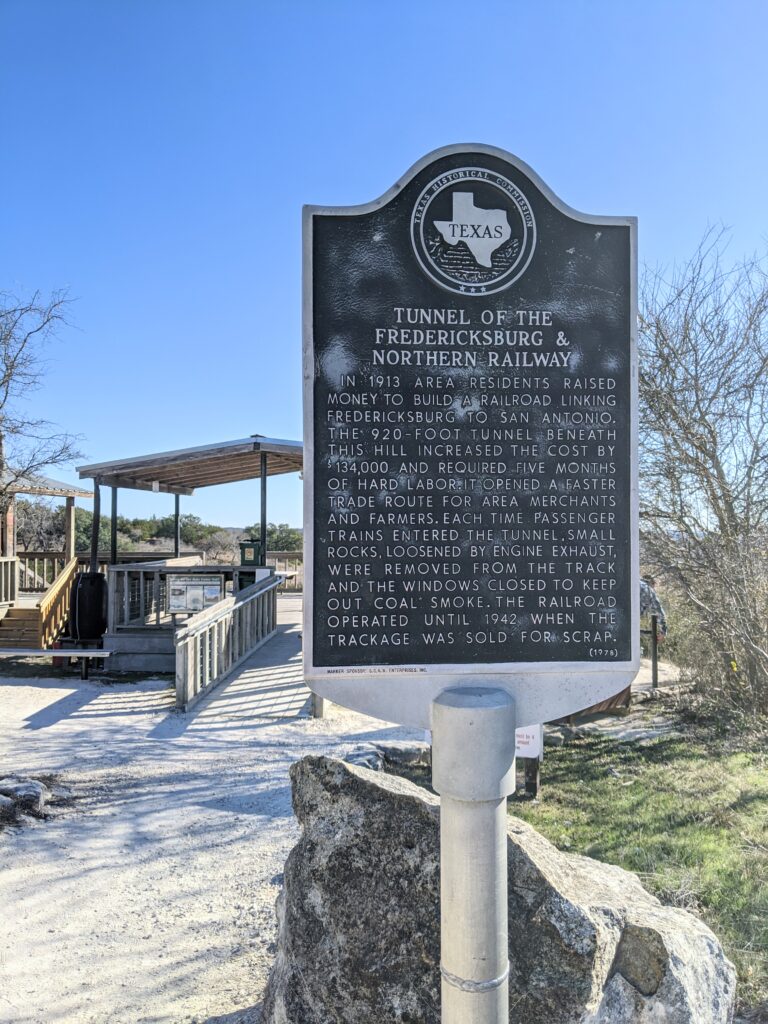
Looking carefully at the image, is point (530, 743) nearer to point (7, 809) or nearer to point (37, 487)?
point (7, 809)

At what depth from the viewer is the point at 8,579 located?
13.9 meters

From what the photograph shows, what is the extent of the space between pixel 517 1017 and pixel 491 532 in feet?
5.60

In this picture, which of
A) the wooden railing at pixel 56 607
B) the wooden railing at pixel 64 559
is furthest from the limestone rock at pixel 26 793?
the wooden railing at pixel 56 607

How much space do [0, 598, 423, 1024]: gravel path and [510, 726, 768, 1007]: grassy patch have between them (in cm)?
194

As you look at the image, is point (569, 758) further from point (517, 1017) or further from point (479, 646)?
point (479, 646)

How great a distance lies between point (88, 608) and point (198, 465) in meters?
3.00

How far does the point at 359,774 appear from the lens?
2.89 m

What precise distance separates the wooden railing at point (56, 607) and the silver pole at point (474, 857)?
11371mm

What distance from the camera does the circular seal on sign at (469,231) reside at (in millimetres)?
2250

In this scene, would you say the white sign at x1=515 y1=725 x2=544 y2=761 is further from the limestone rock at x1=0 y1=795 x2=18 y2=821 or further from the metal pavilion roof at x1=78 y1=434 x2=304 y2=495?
the metal pavilion roof at x1=78 y1=434 x2=304 y2=495

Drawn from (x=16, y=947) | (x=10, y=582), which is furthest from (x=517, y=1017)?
(x=10, y=582)

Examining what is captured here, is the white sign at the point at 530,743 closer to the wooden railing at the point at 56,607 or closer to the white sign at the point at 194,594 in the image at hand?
the white sign at the point at 194,594

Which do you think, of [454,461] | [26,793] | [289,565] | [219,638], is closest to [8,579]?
[219,638]

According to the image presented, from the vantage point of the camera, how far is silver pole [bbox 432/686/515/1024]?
1997mm
